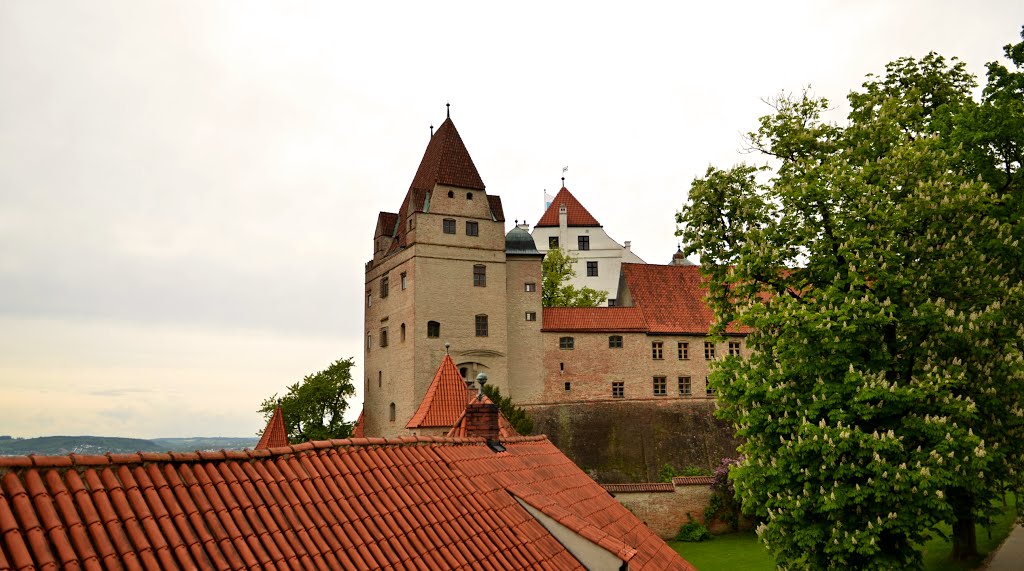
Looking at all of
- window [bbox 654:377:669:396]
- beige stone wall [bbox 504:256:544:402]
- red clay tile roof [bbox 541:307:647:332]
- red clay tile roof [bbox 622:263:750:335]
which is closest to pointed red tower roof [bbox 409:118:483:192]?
beige stone wall [bbox 504:256:544:402]

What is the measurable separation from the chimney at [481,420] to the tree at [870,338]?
23.5 feet

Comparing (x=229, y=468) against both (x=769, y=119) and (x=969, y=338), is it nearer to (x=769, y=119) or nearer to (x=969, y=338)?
(x=969, y=338)

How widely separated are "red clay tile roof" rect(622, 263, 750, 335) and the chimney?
37.4m

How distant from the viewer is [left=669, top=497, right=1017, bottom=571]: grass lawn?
25048 mm

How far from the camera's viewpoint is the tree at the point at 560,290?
6153 centimetres

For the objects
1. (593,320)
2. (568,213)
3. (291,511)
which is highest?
(568,213)

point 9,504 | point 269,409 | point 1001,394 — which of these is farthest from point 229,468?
point 269,409

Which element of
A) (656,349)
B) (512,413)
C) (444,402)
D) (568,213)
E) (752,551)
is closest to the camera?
(444,402)

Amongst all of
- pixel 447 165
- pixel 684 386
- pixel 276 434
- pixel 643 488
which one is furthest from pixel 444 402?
pixel 684 386

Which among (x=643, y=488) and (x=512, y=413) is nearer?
(x=643, y=488)

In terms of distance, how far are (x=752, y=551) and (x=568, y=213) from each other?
41.3m

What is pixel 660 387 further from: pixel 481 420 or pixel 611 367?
pixel 481 420

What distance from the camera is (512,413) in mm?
44031

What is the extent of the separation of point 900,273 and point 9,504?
59.1ft
